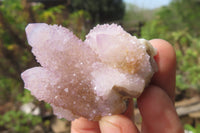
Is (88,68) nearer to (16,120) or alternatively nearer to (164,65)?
(164,65)

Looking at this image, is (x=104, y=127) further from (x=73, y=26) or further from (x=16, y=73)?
(x=73, y=26)

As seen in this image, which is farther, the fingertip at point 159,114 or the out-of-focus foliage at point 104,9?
the out-of-focus foliage at point 104,9

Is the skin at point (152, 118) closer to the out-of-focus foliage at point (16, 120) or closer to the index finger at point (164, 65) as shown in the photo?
the index finger at point (164, 65)

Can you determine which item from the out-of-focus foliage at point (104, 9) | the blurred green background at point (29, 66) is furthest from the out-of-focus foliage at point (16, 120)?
the out-of-focus foliage at point (104, 9)

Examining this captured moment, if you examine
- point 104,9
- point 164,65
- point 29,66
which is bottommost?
point 104,9

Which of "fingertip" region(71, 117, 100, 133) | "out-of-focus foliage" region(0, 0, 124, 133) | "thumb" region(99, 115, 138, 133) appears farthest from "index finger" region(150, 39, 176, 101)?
"out-of-focus foliage" region(0, 0, 124, 133)

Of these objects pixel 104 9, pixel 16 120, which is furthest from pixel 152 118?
pixel 104 9

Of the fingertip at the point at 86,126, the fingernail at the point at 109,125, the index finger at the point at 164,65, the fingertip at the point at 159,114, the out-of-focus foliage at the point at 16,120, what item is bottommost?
the out-of-focus foliage at the point at 16,120
